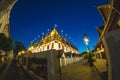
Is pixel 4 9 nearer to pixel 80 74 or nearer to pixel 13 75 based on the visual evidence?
pixel 13 75

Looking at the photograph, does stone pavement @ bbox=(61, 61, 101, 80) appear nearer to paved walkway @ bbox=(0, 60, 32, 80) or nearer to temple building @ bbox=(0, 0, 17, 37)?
paved walkway @ bbox=(0, 60, 32, 80)

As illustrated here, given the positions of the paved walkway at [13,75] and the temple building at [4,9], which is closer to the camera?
the paved walkway at [13,75]

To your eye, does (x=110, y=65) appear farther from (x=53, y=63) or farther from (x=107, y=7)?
(x=107, y=7)

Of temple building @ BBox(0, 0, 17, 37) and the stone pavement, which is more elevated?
temple building @ BBox(0, 0, 17, 37)

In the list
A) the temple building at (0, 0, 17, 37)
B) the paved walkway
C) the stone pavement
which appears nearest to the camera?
the stone pavement

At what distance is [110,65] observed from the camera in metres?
3.34

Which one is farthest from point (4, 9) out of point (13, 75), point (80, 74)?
point (80, 74)

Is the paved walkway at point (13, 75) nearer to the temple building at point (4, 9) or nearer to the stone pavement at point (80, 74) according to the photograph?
the stone pavement at point (80, 74)

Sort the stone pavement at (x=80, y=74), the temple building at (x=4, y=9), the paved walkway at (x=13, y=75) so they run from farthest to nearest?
the temple building at (x=4, y=9) → the paved walkway at (x=13, y=75) → the stone pavement at (x=80, y=74)

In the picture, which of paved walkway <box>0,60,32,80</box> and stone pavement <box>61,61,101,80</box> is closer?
stone pavement <box>61,61,101,80</box>

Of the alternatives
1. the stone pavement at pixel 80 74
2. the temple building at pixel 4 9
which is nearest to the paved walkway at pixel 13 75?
the stone pavement at pixel 80 74

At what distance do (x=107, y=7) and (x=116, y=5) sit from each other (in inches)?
381

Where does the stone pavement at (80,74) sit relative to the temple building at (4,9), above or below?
below

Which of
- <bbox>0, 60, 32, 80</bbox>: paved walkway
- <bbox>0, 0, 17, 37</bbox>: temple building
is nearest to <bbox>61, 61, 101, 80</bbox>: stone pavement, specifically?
<bbox>0, 60, 32, 80</bbox>: paved walkway
